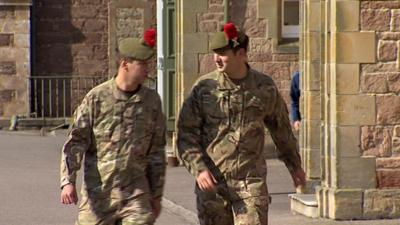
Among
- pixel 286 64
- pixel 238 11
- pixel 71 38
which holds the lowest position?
pixel 286 64

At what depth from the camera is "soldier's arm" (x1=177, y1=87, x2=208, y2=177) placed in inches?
340

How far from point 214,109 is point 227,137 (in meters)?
0.20

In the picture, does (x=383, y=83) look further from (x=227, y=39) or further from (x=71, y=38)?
(x=71, y=38)

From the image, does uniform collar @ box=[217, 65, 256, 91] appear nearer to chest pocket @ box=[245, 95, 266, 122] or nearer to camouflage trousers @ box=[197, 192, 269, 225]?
chest pocket @ box=[245, 95, 266, 122]

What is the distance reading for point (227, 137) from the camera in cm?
869

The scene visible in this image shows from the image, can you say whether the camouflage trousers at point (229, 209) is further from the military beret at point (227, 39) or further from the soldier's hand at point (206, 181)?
the military beret at point (227, 39)

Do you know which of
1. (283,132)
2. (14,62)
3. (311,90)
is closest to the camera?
(283,132)

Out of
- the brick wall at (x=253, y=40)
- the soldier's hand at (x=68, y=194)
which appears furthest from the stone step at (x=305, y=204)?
the brick wall at (x=253, y=40)

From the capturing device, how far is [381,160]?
12.5 metres

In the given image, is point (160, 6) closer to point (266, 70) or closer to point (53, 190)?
point (266, 70)

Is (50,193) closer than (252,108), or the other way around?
(252,108)

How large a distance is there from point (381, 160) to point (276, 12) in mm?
7376

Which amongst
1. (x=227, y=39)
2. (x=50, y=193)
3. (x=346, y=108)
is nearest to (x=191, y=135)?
(x=227, y=39)

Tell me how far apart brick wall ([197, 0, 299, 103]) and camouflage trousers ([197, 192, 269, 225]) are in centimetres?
1067
